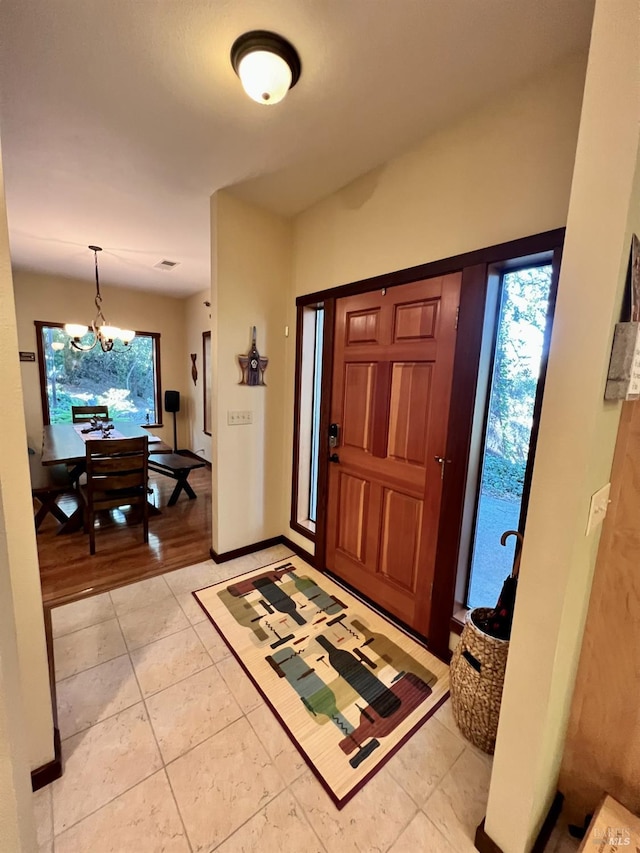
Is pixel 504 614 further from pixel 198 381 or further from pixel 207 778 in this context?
pixel 198 381

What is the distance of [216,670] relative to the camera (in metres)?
1.70

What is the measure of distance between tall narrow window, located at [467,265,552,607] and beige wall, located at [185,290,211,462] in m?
4.28

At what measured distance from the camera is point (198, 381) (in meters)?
5.46

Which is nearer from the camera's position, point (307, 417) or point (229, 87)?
point (229, 87)

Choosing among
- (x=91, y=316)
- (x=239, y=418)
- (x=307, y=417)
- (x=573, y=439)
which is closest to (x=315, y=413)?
(x=307, y=417)

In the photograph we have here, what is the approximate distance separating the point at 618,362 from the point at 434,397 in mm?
965

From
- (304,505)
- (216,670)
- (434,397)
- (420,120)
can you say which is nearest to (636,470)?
(434,397)

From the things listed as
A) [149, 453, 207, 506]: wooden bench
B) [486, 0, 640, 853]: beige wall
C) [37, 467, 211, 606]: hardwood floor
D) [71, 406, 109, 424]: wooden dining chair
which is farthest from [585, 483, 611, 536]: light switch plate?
[71, 406, 109, 424]: wooden dining chair

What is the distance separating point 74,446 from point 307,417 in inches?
86.7

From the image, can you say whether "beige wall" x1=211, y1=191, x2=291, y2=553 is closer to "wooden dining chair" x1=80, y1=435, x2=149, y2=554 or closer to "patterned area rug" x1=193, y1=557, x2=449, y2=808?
"patterned area rug" x1=193, y1=557, x2=449, y2=808

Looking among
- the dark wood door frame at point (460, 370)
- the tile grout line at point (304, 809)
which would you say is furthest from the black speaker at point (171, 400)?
the tile grout line at point (304, 809)

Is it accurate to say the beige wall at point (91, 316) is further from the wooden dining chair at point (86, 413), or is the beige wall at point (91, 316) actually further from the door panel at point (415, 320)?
the door panel at point (415, 320)

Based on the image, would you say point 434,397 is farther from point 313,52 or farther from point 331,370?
point 313,52

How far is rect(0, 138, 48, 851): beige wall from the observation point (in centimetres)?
64
